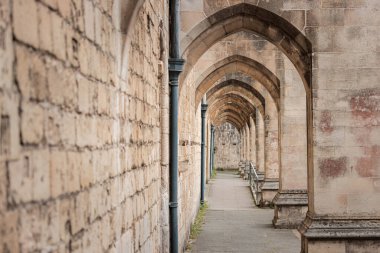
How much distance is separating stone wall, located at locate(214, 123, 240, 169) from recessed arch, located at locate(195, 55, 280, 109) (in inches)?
1173

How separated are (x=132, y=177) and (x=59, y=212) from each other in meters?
1.88

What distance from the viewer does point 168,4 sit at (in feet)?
22.9

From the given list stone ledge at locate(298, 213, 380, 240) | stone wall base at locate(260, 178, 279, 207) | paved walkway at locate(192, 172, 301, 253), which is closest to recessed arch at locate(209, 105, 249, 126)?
paved walkway at locate(192, 172, 301, 253)

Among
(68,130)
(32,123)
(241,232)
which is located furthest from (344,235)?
(32,123)

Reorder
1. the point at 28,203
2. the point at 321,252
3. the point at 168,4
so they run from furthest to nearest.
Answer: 1. the point at 321,252
2. the point at 168,4
3. the point at 28,203

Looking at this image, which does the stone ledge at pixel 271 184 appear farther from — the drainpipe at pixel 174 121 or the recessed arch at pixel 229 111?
the recessed arch at pixel 229 111

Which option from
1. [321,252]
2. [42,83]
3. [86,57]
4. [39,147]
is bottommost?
[321,252]

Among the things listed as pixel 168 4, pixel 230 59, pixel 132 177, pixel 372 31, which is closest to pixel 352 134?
pixel 372 31

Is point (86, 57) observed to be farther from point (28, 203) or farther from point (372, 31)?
point (372, 31)

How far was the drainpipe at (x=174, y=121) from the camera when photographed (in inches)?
265

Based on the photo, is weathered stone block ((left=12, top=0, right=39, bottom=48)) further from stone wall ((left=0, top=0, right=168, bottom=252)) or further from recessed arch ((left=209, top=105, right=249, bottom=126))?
recessed arch ((left=209, top=105, right=249, bottom=126))

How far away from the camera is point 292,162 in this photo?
1255cm

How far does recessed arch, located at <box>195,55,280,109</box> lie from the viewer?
44.0 feet

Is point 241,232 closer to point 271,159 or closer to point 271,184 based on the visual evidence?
point 271,184
